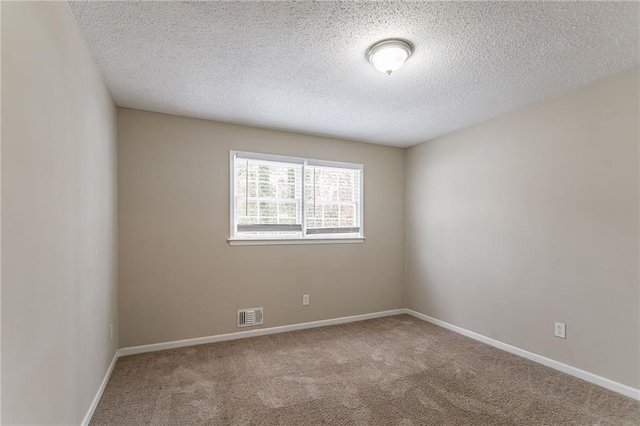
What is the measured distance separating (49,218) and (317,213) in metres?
3.03

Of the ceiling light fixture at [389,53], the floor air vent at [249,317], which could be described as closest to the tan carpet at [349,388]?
the floor air vent at [249,317]

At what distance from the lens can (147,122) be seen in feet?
11.0

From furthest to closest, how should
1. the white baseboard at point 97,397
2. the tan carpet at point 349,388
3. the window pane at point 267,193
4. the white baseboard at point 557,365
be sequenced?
the window pane at point 267,193 → the white baseboard at point 557,365 → the tan carpet at point 349,388 → the white baseboard at point 97,397

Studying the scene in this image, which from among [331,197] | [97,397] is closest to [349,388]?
[97,397]

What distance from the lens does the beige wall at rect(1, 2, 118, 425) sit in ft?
3.87

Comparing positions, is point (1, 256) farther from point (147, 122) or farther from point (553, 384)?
point (553, 384)

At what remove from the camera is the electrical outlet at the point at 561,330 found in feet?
9.39

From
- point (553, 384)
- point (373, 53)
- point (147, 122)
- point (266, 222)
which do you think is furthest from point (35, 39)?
point (553, 384)

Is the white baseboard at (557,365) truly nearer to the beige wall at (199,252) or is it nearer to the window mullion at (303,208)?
the beige wall at (199,252)

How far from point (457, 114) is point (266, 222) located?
2.47 metres

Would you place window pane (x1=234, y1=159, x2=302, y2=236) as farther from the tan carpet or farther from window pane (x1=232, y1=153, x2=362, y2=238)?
the tan carpet

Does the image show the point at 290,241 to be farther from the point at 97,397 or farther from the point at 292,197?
the point at 97,397

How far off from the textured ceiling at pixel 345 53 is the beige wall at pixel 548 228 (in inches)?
13.0

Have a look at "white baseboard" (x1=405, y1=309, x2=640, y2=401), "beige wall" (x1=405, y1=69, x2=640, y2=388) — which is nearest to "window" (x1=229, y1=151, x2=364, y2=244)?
"beige wall" (x1=405, y1=69, x2=640, y2=388)
